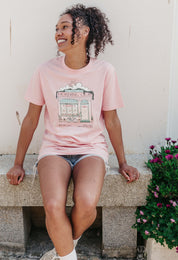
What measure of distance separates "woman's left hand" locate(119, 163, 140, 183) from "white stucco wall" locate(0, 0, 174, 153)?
50 cm

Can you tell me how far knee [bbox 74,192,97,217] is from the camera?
1967 millimetres

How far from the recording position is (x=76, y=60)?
2289 millimetres

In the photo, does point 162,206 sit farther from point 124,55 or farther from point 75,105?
point 124,55

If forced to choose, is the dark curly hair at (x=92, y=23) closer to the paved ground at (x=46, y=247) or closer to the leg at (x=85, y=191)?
the leg at (x=85, y=191)

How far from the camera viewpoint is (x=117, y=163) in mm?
2637

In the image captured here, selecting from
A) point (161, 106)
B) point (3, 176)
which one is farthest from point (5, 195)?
point (161, 106)

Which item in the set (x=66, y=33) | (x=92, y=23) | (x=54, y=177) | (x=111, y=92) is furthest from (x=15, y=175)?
(x=92, y=23)

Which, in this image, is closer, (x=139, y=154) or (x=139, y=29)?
(x=139, y=29)

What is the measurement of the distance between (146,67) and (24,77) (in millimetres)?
1041

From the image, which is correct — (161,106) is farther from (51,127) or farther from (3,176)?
(3,176)

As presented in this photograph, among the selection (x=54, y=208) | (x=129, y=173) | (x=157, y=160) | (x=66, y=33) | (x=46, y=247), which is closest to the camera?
(x=54, y=208)

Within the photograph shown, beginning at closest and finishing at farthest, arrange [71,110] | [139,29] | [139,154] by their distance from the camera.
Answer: [71,110], [139,29], [139,154]

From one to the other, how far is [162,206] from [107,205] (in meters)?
0.41

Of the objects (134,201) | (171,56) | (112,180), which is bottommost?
(134,201)
